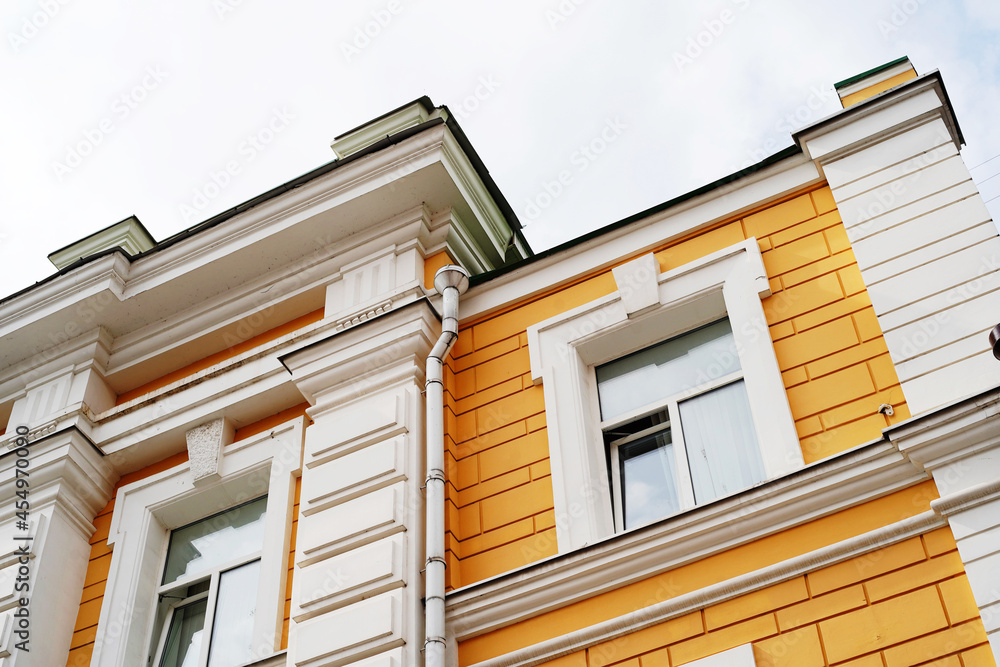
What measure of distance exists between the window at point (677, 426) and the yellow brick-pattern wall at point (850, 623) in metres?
1.12

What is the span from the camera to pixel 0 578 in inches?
376

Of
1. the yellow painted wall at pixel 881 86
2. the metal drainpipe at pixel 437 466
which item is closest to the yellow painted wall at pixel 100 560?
the metal drainpipe at pixel 437 466

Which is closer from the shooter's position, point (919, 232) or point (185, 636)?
point (919, 232)

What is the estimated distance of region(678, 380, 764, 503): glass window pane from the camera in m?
7.84

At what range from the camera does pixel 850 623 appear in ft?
21.1

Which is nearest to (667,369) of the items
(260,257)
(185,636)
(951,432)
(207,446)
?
(951,432)

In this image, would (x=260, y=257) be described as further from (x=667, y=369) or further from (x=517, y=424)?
(x=667, y=369)

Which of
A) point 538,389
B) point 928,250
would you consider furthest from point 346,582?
point 928,250

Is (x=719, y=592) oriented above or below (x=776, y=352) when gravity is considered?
below

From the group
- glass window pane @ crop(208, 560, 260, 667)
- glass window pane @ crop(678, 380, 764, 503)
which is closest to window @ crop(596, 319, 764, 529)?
glass window pane @ crop(678, 380, 764, 503)

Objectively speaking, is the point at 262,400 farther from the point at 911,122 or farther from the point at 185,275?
the point at 911,122

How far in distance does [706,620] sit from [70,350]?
688cm

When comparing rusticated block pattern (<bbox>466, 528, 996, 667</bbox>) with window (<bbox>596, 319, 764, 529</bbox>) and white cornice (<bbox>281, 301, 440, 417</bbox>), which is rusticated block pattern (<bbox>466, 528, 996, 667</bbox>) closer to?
window (<bbox>596, 319, 764, 529</bbox>)

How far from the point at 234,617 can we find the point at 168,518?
130cm
